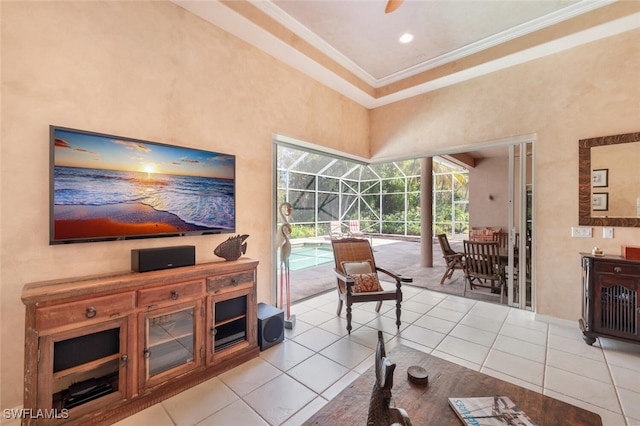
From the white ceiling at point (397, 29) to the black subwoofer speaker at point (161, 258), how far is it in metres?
2.35

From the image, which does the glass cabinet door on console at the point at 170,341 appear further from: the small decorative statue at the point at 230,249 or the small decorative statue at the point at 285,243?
the small decorative statue at the point at 285,243

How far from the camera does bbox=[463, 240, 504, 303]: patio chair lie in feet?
13.6

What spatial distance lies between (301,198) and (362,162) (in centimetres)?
255

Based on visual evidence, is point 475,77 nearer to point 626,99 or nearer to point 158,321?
point 626,99

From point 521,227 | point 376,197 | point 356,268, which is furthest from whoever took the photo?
point 376,197

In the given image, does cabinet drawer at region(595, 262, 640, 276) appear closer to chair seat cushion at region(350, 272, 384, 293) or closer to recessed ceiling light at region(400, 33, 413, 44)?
chair seat cushion at region(350, 272, 384, 293)

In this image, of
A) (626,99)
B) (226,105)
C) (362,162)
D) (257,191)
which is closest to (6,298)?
(257,191)

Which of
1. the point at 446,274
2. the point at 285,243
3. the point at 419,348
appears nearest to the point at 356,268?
the point at 285,243

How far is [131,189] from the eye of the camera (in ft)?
7.33

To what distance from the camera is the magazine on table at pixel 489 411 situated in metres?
1.11

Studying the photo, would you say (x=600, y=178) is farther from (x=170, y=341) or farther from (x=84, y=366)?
(x=84, y=366)

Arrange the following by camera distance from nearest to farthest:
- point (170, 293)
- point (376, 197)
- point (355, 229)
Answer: point (170, 293) → point (355, 229) → point (376, 197)

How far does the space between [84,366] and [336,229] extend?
7847 millimetres

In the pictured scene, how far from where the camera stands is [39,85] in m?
1.89
